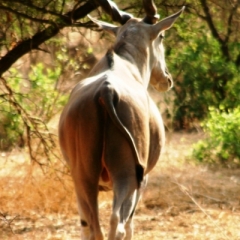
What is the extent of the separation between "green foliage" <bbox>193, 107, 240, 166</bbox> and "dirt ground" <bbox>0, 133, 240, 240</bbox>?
13.2 inches

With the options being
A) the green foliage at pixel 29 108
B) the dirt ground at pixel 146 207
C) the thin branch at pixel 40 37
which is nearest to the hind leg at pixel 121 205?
the dirt ground at pixel 146 207

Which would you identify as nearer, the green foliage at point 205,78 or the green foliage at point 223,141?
the green foliage at point 223,141

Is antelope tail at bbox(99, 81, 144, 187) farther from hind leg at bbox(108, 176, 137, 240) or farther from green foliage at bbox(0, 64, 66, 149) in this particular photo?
green foliage at bbox(0, 64, 66, 149)

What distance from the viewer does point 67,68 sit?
10.1 m

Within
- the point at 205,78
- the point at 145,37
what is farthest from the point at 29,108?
the point at 205,78

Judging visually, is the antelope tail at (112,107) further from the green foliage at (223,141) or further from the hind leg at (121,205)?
the green foliage at (223,141)

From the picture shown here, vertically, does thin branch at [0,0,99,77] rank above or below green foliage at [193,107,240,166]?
above

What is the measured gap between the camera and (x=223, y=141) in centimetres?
1004

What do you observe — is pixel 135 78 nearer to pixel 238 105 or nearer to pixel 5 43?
pixel 5 43

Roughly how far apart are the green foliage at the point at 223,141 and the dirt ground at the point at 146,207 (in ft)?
1.10

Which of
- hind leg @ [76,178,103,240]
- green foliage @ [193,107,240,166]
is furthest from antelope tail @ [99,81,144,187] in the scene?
green foliage @ [193,107,240,166]

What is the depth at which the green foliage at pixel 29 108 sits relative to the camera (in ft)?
26.7

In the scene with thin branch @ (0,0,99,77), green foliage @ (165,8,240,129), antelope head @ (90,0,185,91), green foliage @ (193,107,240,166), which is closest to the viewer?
antelope head @ (90,0,185,91)

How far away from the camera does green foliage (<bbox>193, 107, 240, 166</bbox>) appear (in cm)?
994
